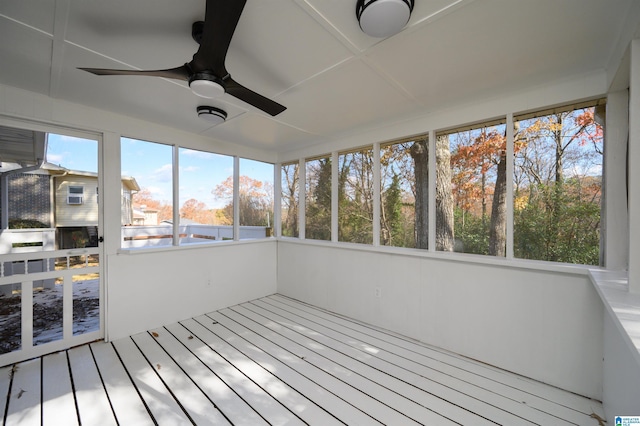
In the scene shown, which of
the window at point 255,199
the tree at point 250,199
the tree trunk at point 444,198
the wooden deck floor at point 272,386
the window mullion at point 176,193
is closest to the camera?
the wooden deck floor at point 272,386

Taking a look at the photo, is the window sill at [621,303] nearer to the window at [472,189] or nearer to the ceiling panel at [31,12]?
the window at [472,189]

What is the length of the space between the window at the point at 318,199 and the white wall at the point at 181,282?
884mm

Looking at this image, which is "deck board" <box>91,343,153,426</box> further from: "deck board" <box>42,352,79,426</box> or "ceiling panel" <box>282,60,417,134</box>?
"ceiling panel" <box>282,60,417,134</box>

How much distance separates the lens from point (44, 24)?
4.66ft

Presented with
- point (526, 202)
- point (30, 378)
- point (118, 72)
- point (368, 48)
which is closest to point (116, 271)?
point (30, 378)

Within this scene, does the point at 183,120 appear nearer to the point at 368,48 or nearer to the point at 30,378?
the point at 368,48

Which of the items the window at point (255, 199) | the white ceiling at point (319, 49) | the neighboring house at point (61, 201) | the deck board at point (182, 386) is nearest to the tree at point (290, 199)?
the window at point (255, 199)

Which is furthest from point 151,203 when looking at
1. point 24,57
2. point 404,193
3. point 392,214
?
point 404,193

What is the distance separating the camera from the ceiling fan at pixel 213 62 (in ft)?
3.41

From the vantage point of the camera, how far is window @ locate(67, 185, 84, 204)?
262cm

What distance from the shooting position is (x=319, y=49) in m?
1.63

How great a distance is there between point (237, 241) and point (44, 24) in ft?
9.72

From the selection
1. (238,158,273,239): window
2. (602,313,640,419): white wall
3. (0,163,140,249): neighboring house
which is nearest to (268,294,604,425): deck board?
(602,313,640,419): white wall

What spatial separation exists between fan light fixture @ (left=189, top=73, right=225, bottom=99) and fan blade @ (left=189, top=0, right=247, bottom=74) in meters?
0.03
